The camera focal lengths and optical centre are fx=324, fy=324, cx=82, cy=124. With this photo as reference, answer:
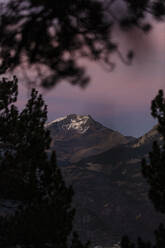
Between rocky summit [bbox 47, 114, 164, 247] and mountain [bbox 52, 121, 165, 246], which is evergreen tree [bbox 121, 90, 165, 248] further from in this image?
rocky summit [bbox 47, 114, 164, 247]

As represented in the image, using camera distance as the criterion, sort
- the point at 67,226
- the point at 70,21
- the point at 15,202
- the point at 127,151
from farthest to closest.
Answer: the point at 127,151, the point at 15,202, the point at 67,226, the point at 70,21

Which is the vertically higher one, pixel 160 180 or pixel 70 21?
pixel 70 21

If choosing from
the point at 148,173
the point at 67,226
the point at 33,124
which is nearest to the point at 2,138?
the point at 33,124

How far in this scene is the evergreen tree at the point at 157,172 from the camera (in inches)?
371

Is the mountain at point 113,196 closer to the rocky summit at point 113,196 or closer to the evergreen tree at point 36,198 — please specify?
the rocky summit at point 113,196

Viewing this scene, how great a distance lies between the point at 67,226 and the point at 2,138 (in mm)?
5643

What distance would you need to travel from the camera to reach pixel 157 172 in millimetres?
9469

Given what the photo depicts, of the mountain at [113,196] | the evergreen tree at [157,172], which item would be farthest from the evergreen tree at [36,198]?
the mountain at [113,196]

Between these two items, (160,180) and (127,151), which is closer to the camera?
(160,180)

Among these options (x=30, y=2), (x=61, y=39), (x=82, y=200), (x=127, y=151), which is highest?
(x=127, y=151)

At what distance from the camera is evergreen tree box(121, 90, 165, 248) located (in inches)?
371

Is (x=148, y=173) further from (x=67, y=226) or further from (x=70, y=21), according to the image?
(x=70, y=21)

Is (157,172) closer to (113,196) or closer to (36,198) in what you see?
(36,198)

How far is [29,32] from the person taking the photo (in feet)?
18.2
